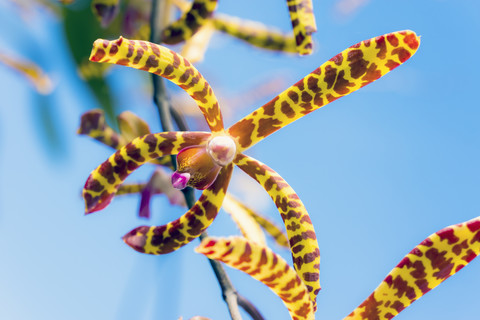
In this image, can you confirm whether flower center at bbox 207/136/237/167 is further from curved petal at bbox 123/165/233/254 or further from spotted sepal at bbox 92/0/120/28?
spotted sepal at bbox 92/0/120/28

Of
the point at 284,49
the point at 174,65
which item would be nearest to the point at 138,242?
the point at 174,65

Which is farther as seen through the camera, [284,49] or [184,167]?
[284,49]

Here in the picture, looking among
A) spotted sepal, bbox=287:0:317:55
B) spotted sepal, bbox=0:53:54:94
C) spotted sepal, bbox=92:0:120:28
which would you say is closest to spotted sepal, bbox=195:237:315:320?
spotted sepal, bbox=287:0:317:55

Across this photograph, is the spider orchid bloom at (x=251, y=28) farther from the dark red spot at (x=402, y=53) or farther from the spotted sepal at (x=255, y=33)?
the dark red spot at (x=402, y=53)

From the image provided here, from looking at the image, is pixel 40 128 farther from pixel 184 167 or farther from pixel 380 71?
pixel 380 71

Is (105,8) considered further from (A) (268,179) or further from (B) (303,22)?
(A) (268,179)

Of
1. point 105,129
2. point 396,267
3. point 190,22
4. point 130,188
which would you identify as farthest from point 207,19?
point 396,267

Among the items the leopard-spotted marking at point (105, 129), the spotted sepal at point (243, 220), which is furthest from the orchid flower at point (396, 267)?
the leopard-spotted marking at point (105, 129)
